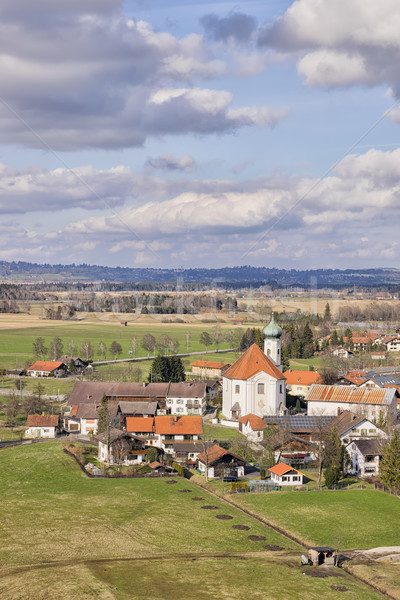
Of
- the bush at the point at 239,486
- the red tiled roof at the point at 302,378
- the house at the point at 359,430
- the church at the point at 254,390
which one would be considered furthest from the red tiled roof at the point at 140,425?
the red tiled roof at the point at 302,378

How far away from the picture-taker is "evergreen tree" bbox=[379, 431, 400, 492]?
2442 inches

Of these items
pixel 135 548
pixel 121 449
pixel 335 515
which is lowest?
pixel 135 548

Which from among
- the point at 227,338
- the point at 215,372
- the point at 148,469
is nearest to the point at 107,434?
the point at 148,469

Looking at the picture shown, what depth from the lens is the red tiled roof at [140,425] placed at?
267 feet

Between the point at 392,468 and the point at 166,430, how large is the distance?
27.8 meters

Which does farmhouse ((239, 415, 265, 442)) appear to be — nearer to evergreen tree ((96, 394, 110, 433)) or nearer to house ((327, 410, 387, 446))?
house ((327, 410, 387, 446))

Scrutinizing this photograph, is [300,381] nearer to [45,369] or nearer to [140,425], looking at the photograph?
[140,425]

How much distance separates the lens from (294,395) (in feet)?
367

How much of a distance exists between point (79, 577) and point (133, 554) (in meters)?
5.98

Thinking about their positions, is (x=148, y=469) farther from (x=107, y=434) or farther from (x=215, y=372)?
(x=215, y=372)

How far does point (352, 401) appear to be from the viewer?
9294cm

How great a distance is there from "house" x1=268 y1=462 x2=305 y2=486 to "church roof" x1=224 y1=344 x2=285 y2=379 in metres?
30.5

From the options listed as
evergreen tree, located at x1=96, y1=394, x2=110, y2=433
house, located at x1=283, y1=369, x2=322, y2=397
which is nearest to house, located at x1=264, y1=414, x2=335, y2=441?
evergreen tree, located at x1=96, y1=394, x2=110, y2=433

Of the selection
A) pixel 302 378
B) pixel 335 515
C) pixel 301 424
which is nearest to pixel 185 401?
pixel 301 424
